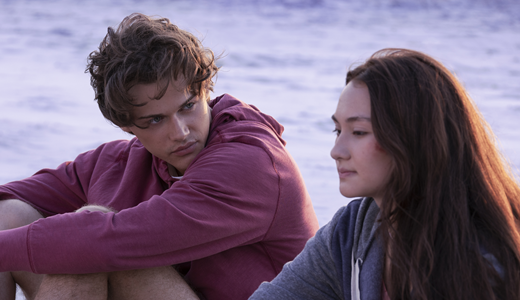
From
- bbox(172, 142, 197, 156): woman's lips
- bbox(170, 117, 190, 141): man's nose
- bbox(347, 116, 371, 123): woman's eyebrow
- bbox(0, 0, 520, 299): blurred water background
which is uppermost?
bbox(347, 116, 371, 123): woman's eyebrow

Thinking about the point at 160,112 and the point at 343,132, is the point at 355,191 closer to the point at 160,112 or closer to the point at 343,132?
the point at 343,132

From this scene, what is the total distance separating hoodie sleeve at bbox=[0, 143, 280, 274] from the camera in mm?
1649

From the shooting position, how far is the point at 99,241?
1641 millimetres

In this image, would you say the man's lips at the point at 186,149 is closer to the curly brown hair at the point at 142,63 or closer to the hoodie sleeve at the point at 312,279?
Result: the curly brown hair at the point at 142,63

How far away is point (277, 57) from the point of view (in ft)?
27.9

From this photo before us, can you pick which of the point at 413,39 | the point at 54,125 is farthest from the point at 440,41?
the point at 54,125

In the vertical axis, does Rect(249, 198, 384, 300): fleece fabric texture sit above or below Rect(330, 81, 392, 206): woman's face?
below

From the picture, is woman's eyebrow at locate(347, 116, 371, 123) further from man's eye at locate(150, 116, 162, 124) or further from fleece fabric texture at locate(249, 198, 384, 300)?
man's eye at locate(150, 116, 162, 124)

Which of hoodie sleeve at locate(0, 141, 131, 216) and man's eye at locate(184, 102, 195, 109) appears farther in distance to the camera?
hoodie sleeve at locate(0, 141, 131, 216)

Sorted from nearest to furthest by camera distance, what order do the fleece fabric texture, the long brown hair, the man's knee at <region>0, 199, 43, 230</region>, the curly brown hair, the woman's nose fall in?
the long brown hair → the woman's nose → the fleece fabric texture → the curly brown hair → the man's knee at <region>0, 199, 43, 230</region>

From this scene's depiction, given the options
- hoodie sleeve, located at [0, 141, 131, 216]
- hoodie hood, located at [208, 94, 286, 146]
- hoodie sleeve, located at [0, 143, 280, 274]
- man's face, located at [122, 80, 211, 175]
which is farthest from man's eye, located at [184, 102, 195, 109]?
hoodie sleeve, located at [0, 141, 131, 216]

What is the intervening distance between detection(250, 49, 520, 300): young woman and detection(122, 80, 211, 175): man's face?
616 mm

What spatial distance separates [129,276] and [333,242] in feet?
2.04

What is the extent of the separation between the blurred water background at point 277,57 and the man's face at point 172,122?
257mm
